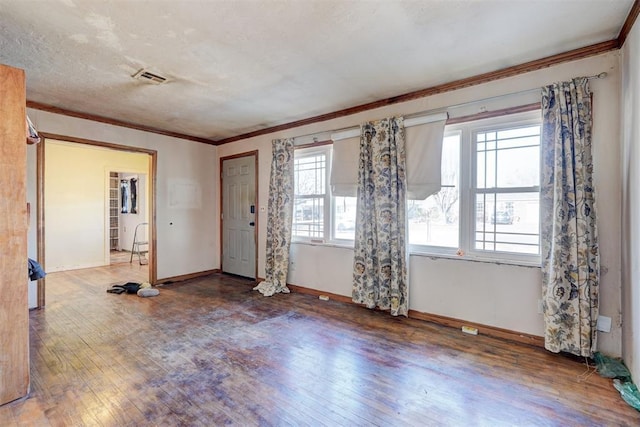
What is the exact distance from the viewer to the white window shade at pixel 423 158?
3.21m

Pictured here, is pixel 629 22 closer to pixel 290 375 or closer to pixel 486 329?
pixel 486 329

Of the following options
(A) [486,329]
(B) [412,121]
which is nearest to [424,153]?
(B) [412,121]

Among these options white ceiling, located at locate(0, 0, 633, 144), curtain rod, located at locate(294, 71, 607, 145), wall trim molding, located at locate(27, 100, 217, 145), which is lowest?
curtain rod, located at locate(294, 71, 607, 145)

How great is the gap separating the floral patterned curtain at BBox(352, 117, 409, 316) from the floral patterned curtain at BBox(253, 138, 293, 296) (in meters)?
1.21

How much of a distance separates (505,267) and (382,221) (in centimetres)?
127

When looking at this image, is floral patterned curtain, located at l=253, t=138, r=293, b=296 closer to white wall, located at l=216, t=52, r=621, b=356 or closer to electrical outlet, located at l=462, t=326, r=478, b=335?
white wall, located at l=216, t=52, r=621, b=356

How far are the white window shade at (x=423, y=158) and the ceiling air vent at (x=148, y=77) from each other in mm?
2572

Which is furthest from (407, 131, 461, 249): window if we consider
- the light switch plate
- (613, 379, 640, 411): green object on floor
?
(613, 379, 640, 411): green object on floor

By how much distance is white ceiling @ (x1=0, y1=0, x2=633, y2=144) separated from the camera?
6.49 ft

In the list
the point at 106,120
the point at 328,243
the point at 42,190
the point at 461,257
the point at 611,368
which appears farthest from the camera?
the point at 106,120

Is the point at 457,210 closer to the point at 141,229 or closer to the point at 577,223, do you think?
the point at 577,223

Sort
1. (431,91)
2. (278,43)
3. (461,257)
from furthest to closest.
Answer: (431,91) → (461,257) → (278,43)

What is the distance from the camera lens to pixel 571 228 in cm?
245

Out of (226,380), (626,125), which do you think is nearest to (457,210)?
(626,125)
